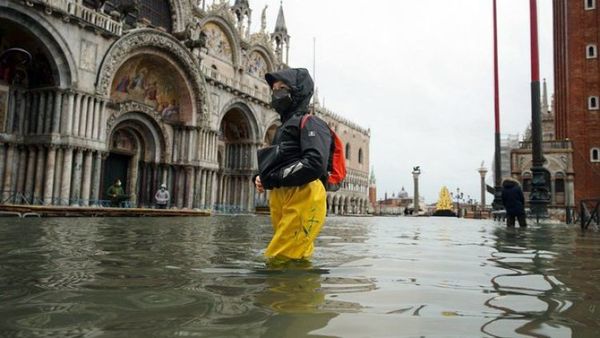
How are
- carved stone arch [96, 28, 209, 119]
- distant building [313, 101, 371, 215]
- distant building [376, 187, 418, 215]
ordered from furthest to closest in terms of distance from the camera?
distant building [376, 187, 418, 215] < distant building [313, 101, 371, 215] < carved stone arch [96, 28, 209, 119]

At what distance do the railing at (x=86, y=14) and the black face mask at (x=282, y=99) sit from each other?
15.1m

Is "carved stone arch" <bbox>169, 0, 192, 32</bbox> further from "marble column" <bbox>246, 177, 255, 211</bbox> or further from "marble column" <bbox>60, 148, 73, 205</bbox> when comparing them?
"marble column" <bbox>60, 148, 73, 205</bbox>

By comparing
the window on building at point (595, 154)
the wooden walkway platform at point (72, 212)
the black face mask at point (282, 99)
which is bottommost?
the wooden walkway platform at point (72, 212)

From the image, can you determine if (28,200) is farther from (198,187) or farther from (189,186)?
(198,187)

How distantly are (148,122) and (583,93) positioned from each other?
93.1 feet

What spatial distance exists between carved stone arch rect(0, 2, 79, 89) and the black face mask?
1470 centimetres

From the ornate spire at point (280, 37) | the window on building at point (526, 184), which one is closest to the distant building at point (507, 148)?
the window on building at point (526, 184)

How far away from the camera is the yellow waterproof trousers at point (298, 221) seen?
137 inches

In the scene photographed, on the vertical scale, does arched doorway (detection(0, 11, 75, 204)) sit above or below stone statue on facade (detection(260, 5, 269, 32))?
below

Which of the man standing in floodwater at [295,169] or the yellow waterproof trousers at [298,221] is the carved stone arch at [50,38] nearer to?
the man standing in floodwater at [295,169]

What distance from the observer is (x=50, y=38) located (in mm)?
16141

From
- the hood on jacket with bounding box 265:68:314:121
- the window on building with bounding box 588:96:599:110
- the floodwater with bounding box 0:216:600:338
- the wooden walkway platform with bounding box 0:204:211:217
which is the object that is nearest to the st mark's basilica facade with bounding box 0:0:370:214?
the wooden walkway platform with bounding box 0:204:211:217

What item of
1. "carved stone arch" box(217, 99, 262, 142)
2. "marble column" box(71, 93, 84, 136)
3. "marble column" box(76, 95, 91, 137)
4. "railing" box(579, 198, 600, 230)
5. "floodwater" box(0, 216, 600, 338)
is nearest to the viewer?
"floodwater" box(0, 216, 600, 338)

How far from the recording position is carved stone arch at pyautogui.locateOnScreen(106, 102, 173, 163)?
19922 millimetres
